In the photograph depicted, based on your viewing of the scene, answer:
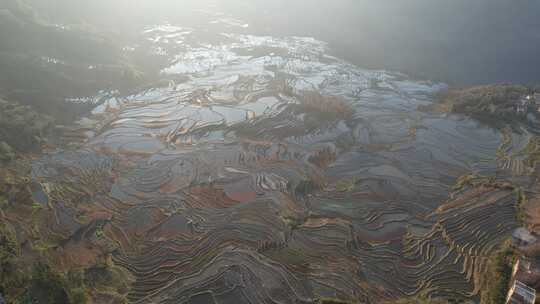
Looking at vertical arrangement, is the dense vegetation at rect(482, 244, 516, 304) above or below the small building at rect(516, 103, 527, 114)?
below

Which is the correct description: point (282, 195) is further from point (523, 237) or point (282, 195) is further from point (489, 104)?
point (489, 104)

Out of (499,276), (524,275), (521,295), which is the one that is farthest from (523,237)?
(521,295)

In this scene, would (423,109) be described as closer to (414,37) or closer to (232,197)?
(232,197)

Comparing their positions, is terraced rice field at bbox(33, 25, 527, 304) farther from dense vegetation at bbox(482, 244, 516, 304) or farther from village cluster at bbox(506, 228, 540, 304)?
village cluster at bbox(506, 228, 540, 304)

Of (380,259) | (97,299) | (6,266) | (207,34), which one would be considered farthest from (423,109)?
(207,34)

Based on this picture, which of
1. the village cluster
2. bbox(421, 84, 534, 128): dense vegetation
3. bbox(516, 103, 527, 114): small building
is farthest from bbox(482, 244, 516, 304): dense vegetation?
bbox(516, 103, 527, 114): small building

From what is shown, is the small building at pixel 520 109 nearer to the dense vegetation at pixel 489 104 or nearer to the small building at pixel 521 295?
the dense vegetation at pixel 489 104

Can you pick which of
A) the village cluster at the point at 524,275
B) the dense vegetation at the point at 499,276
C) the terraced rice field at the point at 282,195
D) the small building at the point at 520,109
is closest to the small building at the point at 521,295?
the village cluster at the point at 524,275
